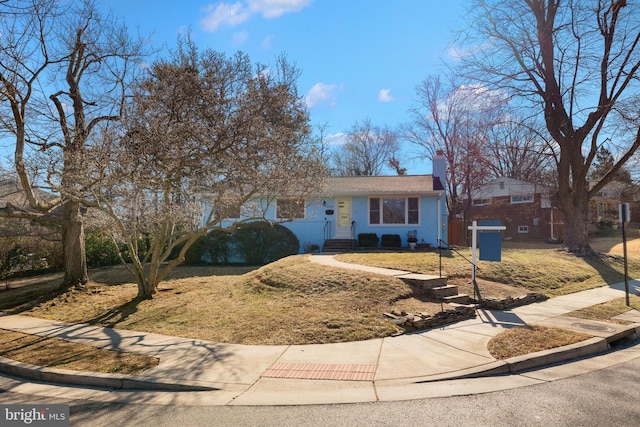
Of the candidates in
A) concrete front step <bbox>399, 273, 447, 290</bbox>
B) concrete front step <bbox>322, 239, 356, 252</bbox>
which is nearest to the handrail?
concrete front step <bbox>322, 239, 356, 252</bbox>

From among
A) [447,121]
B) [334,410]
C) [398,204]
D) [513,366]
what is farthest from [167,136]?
[447,121]

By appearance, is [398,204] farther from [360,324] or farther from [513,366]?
[513,366]

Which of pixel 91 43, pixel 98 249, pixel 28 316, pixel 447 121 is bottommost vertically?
pixel 28 316

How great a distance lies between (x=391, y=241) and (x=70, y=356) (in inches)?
593

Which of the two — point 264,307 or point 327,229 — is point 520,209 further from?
point 264,307

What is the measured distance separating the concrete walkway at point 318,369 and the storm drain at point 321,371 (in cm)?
1

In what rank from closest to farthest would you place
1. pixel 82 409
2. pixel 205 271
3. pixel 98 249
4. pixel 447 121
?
1. pixel 82 409
2. pixel 205 271
3. pixel 98 249
4. pixel 447 121

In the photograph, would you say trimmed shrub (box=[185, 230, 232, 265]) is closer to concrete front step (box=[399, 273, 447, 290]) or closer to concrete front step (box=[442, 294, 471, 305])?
concrete front step (box=[399, 273, 447, 290])

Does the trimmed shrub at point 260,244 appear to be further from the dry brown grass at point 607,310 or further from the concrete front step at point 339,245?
the dry brown grass at point 607,310

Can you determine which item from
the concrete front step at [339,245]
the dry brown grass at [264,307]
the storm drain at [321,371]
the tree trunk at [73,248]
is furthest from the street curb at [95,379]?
the concrete front step at [339,245]

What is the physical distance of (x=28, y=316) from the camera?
31.7 ft

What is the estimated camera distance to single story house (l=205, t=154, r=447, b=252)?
1964 centimetres

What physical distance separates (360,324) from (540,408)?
3.57m

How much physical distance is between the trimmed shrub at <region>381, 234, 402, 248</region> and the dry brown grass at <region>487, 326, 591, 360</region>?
11988mm
